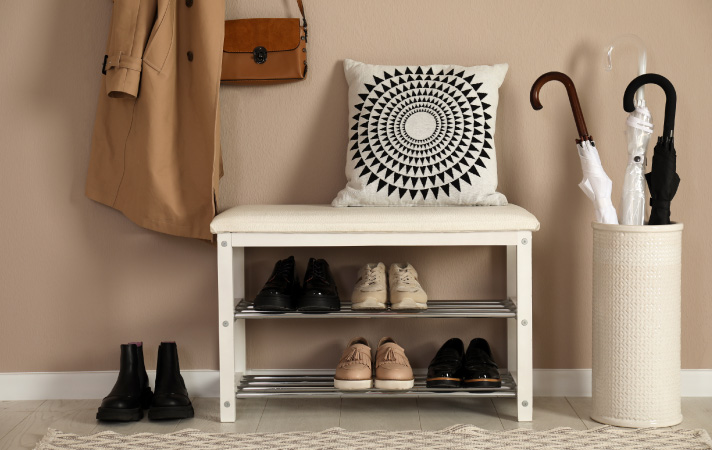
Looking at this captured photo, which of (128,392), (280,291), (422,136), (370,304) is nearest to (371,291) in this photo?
(370,304)

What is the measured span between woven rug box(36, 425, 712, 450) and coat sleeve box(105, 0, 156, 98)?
95cm

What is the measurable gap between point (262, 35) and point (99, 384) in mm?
1196

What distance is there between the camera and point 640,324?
2021 millimetres

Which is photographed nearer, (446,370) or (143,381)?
(446,370)

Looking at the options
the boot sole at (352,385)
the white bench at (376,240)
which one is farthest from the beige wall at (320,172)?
the boot sole at (352,385)

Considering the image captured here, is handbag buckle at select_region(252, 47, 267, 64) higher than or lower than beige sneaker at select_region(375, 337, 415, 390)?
higher

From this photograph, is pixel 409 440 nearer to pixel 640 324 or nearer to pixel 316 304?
pixel 316 304

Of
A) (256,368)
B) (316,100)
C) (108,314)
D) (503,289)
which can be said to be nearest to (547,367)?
(503,289)

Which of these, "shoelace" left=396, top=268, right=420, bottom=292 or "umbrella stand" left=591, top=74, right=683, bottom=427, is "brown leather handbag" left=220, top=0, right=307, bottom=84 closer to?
"shoelace" left=396, top=268, right=420, bottom=292

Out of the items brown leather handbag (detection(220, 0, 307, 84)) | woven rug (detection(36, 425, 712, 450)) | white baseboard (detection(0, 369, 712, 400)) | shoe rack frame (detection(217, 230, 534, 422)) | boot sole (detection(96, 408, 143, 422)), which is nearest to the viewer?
woven rug (detection(36, 425, 712, 450))

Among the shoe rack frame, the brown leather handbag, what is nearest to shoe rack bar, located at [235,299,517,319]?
the shoe rack frame

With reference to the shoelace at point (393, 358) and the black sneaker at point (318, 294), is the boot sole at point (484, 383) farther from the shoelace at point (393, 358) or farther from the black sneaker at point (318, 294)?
the black sneaker at point (318, 294)

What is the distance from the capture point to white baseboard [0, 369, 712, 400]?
7.83 feet

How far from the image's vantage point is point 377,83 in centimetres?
228
